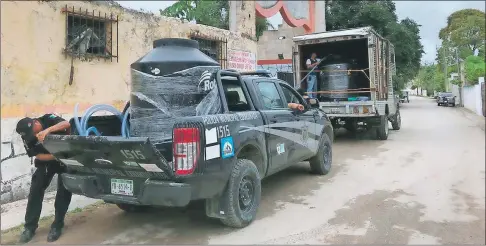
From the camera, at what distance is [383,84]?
1091 cm

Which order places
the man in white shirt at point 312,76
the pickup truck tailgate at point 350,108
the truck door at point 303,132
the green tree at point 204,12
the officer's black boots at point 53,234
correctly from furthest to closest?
1. the green tree at point 204,12
2. the man in white shirt at point 312,76
3. the pickup truck tailgate at point 350,108
4. the truck door at point 303,132
5. the officer's black boots at point 53,234

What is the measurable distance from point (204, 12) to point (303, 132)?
50.2ft

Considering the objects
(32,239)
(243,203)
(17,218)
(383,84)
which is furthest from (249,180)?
(383,84)

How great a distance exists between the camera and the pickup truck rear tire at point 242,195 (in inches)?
160

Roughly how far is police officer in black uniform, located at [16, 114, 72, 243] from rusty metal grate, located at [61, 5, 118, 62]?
226cm

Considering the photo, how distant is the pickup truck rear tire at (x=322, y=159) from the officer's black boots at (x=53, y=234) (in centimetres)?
402

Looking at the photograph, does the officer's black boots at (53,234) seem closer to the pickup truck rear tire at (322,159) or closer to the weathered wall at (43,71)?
the weathered wall at (43,71)

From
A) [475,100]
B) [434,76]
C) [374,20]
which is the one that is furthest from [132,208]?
[434,76]

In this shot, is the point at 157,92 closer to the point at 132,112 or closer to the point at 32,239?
the point at 132,112

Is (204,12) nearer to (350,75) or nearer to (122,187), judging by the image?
(350,75)

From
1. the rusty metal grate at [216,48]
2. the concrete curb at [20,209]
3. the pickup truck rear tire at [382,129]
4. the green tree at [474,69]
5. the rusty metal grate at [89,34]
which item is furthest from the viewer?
the green tree at [474,69]

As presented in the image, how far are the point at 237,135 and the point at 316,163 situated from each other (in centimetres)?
289

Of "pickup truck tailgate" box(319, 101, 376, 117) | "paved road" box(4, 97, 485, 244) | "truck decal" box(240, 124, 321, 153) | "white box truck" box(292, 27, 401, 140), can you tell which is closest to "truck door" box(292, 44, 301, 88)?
"white box truck" box(292, 27, 401, 140)

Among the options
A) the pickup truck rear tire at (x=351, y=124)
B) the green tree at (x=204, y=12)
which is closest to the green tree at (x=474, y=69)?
the green tree at (x=204, y=12)
